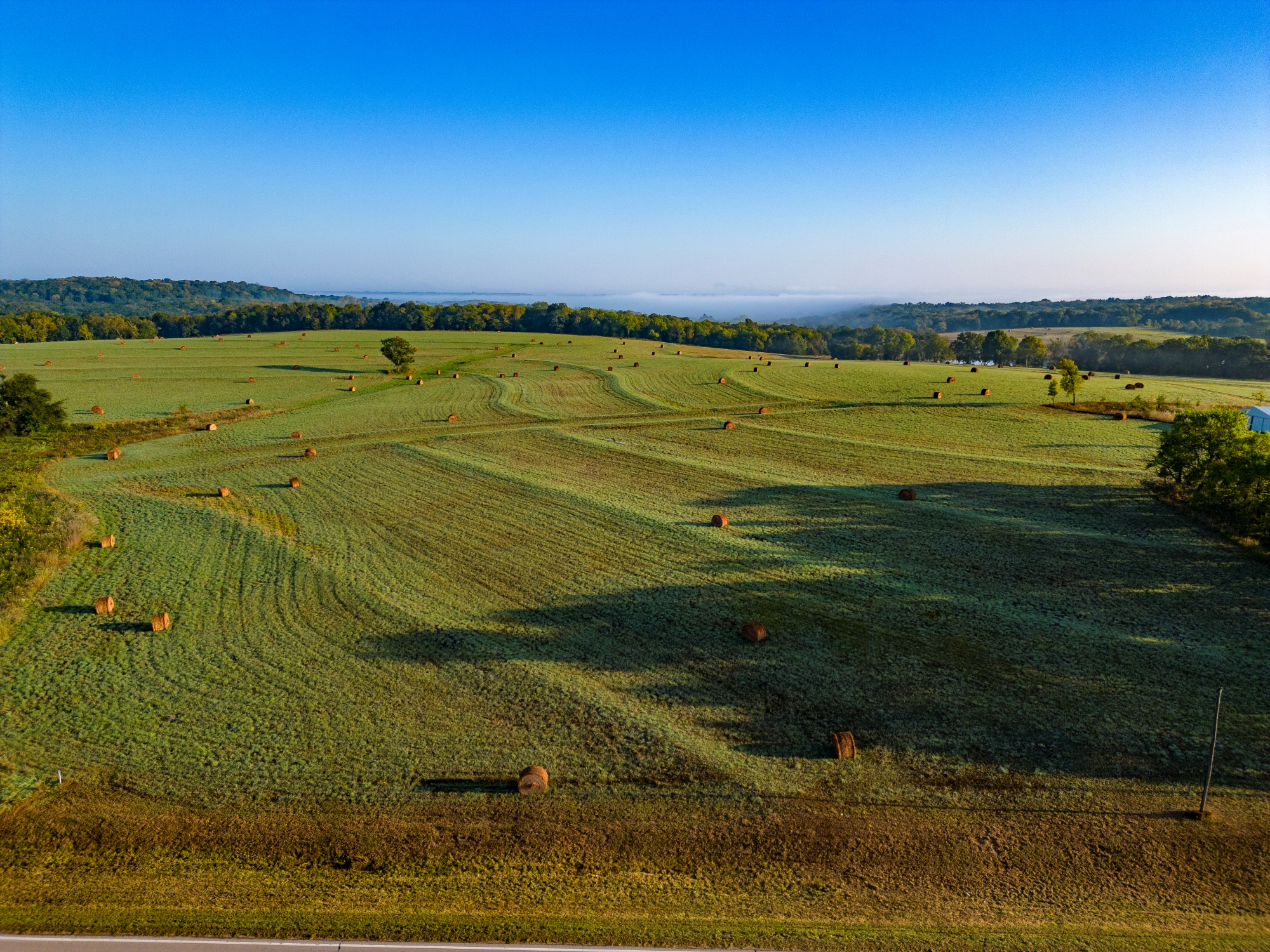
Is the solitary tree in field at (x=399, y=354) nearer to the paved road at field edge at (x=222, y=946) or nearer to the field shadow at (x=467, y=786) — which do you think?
the field shadow at (x=467, y=786)

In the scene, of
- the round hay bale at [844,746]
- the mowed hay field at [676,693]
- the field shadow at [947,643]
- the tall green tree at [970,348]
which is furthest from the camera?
the tall green tree at [970,348]

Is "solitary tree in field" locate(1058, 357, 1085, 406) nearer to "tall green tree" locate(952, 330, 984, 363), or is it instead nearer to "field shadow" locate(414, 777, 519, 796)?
"field shadow" locate(414, 777, 519, 796)

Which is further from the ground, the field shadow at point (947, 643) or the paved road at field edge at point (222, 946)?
the field shadow at point (947, 643)

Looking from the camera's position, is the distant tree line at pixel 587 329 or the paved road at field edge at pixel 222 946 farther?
the distant tree line at pixel 587 329

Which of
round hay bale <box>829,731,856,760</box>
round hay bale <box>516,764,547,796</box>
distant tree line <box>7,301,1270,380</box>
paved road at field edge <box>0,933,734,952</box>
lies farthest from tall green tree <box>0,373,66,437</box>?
distant tree line <box>7,301,1270,380</box>

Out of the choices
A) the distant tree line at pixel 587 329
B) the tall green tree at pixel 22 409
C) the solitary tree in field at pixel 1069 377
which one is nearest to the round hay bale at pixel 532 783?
the solitary tree in field at pixel 1069 377

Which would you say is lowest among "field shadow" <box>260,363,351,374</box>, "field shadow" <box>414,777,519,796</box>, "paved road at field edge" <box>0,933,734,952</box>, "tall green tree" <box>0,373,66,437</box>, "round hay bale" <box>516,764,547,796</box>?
"paved road at field edge" <box>0,933,734,952</box>

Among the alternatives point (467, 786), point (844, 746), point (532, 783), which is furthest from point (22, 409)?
point (844, 746)
